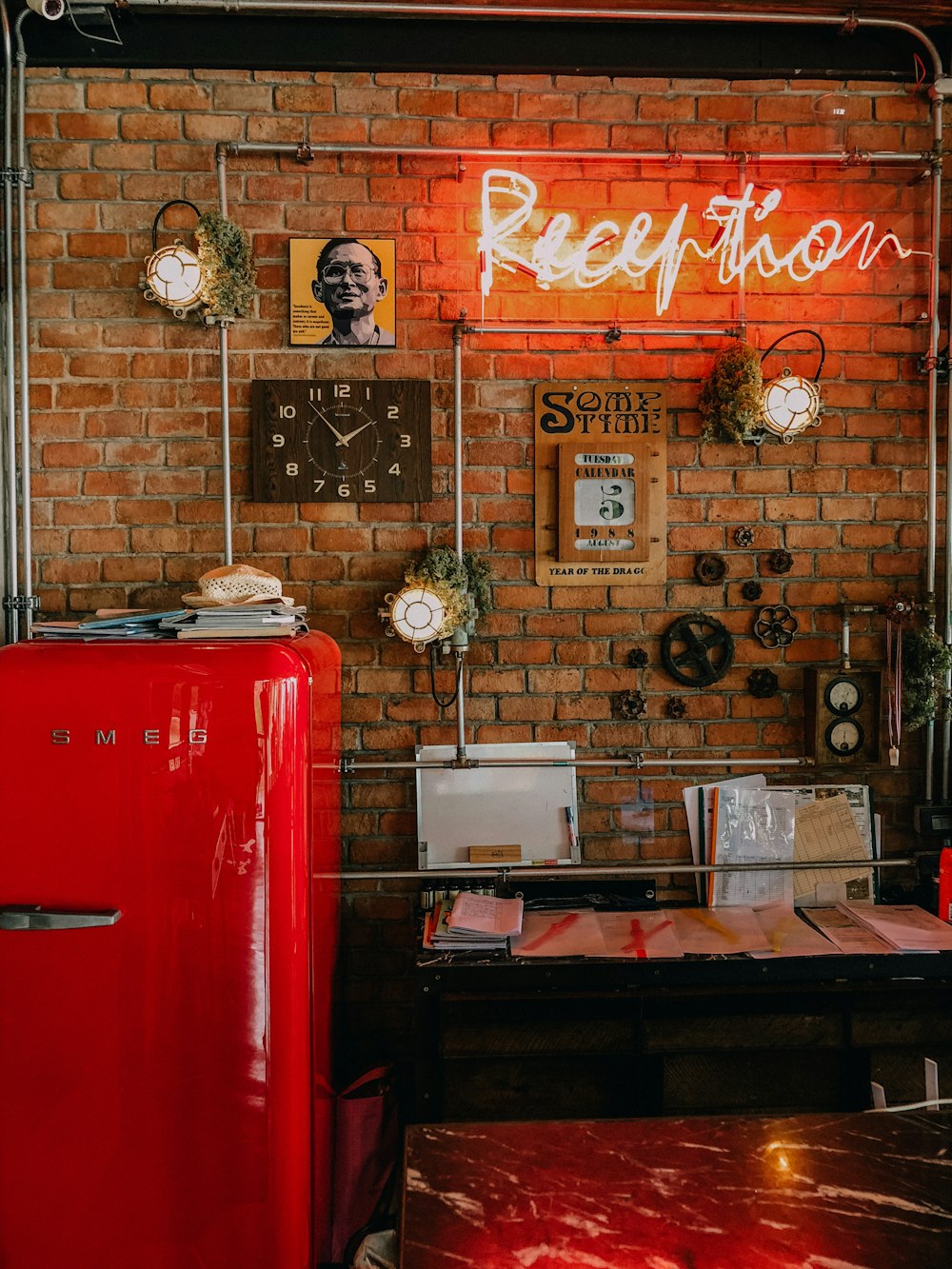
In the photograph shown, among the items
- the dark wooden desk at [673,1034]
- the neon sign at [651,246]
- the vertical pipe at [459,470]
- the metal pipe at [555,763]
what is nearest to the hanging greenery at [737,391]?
the neon sign at [651,246]

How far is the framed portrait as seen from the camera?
8.51 ft

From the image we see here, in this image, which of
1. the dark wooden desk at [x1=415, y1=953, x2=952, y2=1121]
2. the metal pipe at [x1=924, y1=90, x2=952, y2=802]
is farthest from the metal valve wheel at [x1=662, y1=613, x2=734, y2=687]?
the dark wooden desk at [x1=415, y1=953, x2=952, y2=1121]

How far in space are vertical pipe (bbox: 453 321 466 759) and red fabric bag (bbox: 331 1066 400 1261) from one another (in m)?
1.02

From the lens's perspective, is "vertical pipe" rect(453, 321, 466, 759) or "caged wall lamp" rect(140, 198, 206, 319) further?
"vertical pipe" rect(453, 321, 466, 759)

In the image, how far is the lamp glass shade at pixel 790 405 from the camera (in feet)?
8.30

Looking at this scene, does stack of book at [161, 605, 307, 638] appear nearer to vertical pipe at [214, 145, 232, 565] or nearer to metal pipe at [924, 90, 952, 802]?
vertical pipe at [214, 145, 232, 565]

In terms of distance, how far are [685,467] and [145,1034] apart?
2196 mm

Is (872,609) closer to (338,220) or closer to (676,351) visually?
(676,351)

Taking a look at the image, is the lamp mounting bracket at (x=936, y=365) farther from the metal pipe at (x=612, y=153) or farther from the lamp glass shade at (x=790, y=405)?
the metal pipe at (x=612, y=153)

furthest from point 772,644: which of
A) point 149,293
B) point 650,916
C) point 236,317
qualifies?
point 149,293

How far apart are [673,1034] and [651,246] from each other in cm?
237

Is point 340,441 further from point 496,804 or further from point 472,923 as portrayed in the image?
point 472,923

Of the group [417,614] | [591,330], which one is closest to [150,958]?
[417,614]

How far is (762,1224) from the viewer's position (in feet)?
3.54
